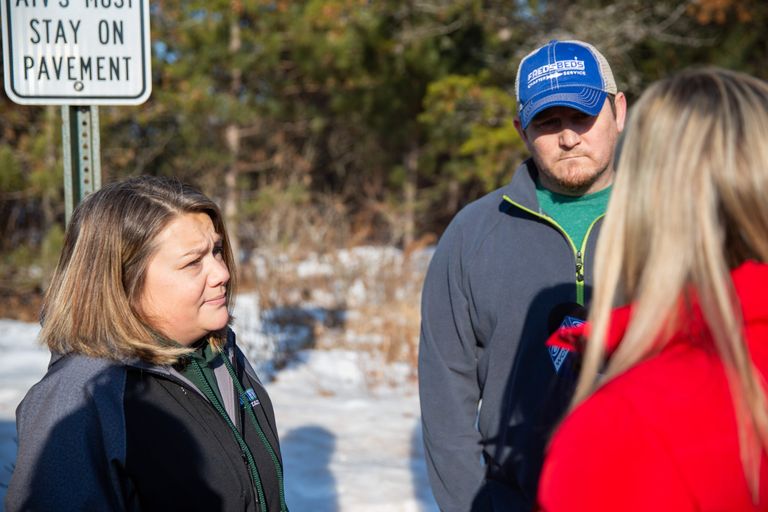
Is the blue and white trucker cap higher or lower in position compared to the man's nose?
higher

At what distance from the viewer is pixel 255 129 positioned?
15.0 m

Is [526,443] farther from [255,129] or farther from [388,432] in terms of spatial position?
[255,129]

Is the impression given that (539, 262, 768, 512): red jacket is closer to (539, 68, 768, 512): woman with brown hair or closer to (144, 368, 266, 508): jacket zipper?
(539, 68, 768, 512): woman with brown hair

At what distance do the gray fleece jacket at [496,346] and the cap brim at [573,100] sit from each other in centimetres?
23

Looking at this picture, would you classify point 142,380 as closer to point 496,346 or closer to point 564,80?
point 496,346

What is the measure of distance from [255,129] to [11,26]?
12443 millimetres

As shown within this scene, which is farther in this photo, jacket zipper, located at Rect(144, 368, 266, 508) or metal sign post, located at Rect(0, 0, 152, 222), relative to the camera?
metal sign post, located at Rect(0, 0, 152, 222)

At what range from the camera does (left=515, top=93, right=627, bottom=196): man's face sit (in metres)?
2.21

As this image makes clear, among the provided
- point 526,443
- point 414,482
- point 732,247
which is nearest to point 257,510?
point 526,443

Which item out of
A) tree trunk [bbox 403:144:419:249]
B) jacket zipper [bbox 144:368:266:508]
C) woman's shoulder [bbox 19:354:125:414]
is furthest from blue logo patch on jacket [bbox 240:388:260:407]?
tree trunk [bbox 403:144:419:249]

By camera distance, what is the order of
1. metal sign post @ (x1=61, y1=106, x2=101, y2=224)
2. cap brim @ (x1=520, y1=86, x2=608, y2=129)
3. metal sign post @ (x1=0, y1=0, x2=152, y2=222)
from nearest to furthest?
cap brim @ (x1=520, y1=86, x2=608, y2=129), metal sign post @ (x1=0, y1=0, x2=152, y2=222), metal sign post @ (x1=61, y1=106, x2=101, y2=224)

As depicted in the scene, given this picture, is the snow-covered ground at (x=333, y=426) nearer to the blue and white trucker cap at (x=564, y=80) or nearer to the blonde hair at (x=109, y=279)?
the blonde hair at (x=109, y=279)

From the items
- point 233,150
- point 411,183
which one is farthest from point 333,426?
point 411,183

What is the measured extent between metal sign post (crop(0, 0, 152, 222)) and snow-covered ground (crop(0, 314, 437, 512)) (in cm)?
198
